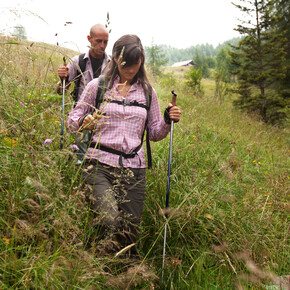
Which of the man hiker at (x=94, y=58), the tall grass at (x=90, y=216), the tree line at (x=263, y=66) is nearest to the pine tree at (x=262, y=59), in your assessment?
the tree line at (x=263, y=66)

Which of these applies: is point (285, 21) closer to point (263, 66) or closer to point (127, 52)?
point (263, 66)

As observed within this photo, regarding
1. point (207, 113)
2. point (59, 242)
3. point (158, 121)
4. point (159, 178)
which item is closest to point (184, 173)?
point (159, 178)

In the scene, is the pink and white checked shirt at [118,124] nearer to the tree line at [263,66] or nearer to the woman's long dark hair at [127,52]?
the woman's long dark hair at [127,52]

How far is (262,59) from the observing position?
13016 millimetres

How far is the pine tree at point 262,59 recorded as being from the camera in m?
12.1

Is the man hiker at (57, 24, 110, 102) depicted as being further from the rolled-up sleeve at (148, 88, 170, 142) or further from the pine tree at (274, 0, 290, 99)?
the pine tree at (274, 0, 290, 99)

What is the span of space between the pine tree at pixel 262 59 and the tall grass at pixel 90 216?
7697 mm

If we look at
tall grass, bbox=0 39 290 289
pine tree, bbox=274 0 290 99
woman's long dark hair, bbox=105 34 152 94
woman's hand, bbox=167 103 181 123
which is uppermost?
pine tree, bbox=274 0 290 99

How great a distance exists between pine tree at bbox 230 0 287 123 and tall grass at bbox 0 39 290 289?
25.3 ft

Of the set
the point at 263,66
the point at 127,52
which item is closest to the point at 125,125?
the point at 127,52

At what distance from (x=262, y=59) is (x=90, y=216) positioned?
13432 mm

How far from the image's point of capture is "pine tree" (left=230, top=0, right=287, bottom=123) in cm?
1210

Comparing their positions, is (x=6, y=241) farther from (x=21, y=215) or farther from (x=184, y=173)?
(x=184, y=173)

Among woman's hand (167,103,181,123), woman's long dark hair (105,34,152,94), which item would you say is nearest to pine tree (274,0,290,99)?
woman's hand (167,103,181,123)
